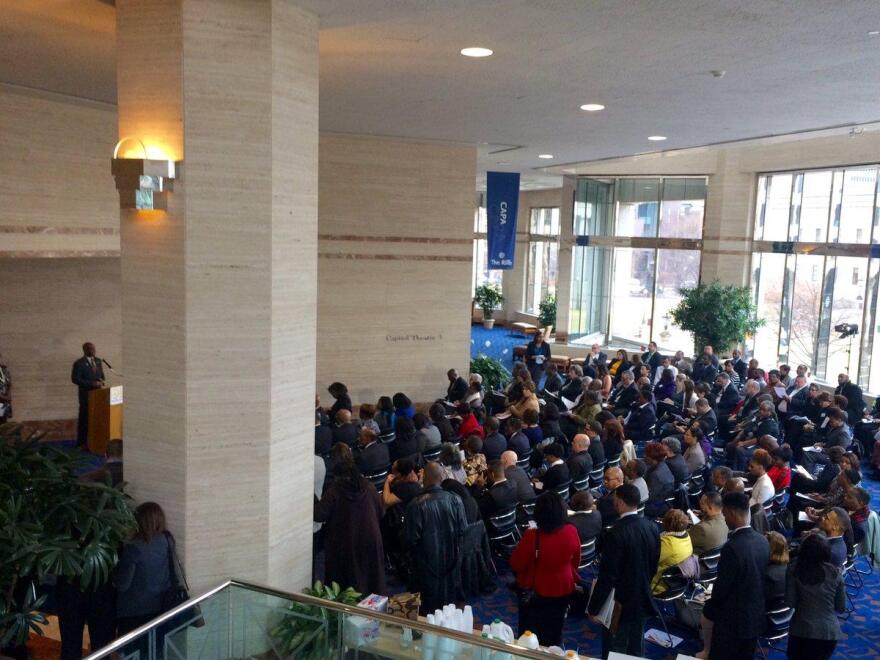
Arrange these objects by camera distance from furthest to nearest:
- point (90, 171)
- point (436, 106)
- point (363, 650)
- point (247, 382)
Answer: point (90, 171), point (436, 106), point (247, 382), point (363, 650)

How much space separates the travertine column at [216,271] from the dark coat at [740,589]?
3154 mm

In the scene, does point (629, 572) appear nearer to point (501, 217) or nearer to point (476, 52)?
point (476, 52)

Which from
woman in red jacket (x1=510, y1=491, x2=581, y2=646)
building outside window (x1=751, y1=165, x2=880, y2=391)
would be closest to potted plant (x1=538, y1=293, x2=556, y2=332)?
building outside window (x1=751, y1=165, x2=880, y2=391)

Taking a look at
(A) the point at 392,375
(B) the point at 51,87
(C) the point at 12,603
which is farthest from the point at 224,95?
(A) the point at 392,375

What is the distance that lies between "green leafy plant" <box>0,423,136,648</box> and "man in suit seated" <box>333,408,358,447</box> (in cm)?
446

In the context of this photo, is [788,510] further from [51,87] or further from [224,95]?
[51,87]

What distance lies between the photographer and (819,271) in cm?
1769

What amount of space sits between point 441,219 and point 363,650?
10.6 metres

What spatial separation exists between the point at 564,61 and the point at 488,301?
24.5 m

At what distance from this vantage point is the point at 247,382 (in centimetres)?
536

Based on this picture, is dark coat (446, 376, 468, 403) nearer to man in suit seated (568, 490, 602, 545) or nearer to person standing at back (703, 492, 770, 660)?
man in suit seated (568, 490, 602, 545)

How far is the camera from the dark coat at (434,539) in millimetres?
6539

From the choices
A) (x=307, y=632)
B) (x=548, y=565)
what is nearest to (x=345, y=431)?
(x=548, y=565)

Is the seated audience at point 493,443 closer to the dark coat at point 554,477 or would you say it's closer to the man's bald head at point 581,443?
the man's bald head at point 581,443
